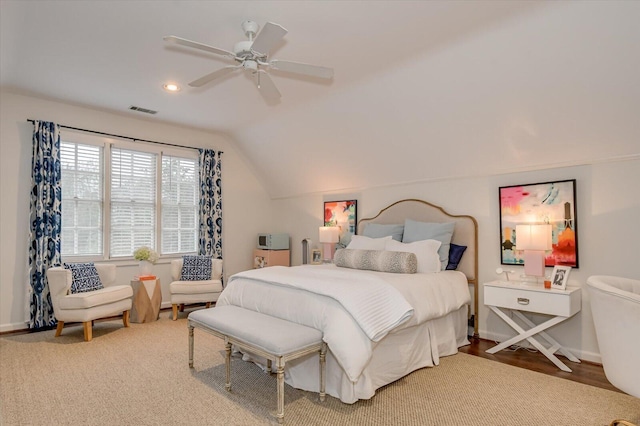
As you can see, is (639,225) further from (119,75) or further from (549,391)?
(119,75)

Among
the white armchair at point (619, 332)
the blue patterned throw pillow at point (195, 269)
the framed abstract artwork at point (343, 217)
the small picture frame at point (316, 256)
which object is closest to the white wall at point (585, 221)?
the framed abstract artwork at point (343, 217)

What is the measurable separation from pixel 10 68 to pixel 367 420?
465cm

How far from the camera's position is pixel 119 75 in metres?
3.95

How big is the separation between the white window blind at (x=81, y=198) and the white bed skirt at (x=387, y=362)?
3673 millimetres

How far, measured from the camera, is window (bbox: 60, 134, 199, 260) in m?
4.98

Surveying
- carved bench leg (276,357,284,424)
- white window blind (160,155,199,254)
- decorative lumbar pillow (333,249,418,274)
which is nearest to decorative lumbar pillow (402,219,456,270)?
decorative lumbar pillow (333,249,418,274)

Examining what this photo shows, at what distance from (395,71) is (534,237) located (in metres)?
2.09

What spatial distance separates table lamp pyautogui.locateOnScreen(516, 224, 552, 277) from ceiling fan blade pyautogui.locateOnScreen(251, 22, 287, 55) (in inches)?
111

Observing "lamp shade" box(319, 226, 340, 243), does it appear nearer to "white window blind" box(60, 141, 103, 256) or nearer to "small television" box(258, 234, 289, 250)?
"small television" box(258, 234, 289, 250)

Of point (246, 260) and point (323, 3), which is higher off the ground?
point (323, 3)

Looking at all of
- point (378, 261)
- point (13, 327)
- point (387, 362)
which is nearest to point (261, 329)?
point (387, 362)

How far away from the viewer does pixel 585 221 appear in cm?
353

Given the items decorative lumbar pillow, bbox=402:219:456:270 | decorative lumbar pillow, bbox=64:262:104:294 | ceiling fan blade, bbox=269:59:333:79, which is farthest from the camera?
decorative lumbar pillow, bbox=64:262:104:294

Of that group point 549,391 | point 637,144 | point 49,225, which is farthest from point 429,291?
point 49,225
